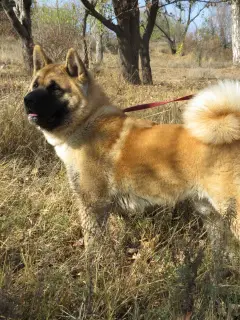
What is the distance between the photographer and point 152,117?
15.3 ft

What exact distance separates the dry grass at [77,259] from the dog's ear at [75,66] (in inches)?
40.7

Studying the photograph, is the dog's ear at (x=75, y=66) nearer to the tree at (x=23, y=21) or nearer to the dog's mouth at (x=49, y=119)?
the dog's mouth at (x=49, y=119)

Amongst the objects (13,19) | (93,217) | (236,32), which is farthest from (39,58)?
(236,32)

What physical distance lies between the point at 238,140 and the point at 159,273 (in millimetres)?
971

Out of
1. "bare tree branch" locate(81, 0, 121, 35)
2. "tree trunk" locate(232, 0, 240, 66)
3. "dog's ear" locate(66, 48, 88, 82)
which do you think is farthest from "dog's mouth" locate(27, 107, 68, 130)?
"tree trunk" locate(232, 0, 240, 66)

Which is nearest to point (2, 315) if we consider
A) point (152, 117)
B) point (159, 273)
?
point (159, 273)

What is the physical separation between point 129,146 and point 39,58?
3.69ft

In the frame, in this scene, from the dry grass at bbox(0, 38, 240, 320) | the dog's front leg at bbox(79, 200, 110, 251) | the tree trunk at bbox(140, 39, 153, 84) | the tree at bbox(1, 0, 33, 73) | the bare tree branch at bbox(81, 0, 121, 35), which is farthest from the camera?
the tree trunk at bbox(140, 39, 153, 84)

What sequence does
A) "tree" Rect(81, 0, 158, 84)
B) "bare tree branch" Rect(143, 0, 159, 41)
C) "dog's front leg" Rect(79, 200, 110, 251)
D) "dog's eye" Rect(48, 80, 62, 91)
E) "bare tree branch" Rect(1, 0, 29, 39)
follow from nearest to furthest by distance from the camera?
"dog's front leg" Rect(79, 200, 110, 251) → "dog's eye" Rect(48, 80, 62, 91) → "bare tree branch" Rect(1, 0, 29, 39) → "tree" Rect(81, 0, 158, 84) → "bare tree branch" Rect(143, 0, 159, 41)

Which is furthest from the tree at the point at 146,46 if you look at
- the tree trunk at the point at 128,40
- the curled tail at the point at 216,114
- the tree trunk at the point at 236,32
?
the tree trunk at the point at 236,32

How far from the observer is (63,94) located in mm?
2701

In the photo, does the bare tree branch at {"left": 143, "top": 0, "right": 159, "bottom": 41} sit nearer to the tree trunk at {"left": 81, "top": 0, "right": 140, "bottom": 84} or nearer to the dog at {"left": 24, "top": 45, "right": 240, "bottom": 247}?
the tree trunk at {"left": 81, "top": 0, "right": 140, "bottom": 84}

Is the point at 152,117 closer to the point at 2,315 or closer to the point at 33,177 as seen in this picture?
the point at 33,177

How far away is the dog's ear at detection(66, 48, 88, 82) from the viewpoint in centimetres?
271
